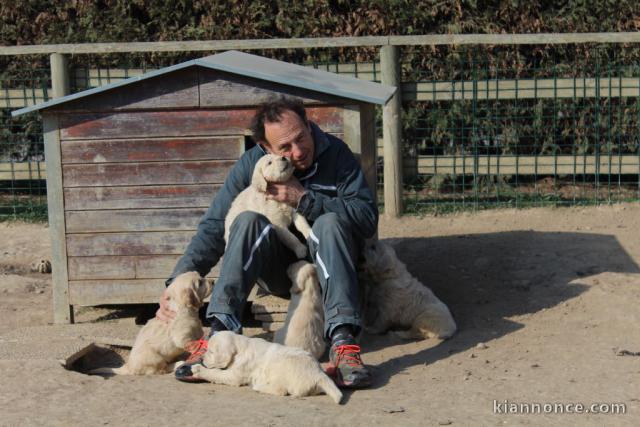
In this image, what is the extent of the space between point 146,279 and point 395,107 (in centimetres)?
333

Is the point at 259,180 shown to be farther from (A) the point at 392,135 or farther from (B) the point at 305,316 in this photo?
(A) the point at 392,135

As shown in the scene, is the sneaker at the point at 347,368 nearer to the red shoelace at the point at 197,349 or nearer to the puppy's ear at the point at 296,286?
the puppy's ear at the point at 296,286

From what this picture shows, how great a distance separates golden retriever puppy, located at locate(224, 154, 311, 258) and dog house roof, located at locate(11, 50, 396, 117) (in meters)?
0.82

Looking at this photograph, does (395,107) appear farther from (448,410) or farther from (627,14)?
(448,410)

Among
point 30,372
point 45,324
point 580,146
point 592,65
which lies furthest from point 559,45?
point 30,372

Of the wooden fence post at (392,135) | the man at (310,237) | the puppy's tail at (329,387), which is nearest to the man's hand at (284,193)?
the man at (310,237)

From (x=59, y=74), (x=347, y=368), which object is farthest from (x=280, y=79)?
(x=59, y=74)

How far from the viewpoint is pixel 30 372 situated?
4965 mm

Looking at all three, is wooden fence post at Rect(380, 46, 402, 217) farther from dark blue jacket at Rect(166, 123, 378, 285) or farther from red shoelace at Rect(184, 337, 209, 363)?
red shoelace at Rect(184, 337, 209, 363)

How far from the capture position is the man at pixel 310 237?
4984 mm

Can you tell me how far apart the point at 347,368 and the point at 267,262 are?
87 cm

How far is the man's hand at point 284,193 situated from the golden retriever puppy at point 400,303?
0.67m

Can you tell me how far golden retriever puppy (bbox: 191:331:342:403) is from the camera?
4.51 m

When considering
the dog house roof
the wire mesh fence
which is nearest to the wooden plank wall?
the dog house roof
